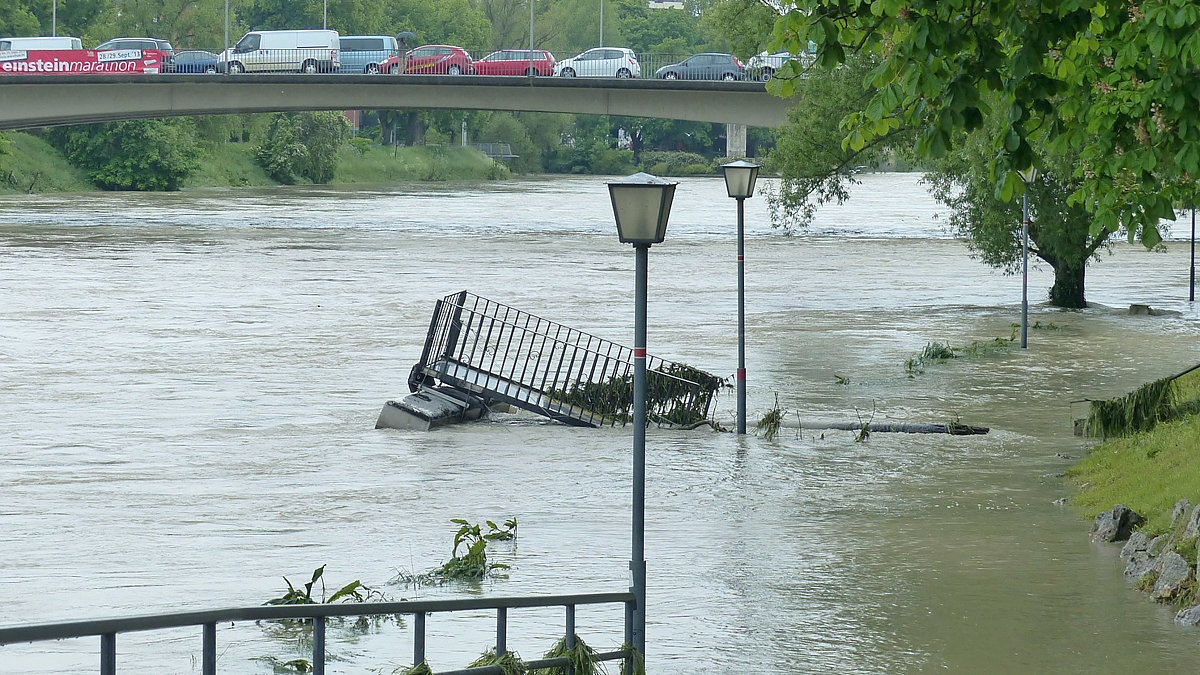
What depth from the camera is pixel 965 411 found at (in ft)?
69.7

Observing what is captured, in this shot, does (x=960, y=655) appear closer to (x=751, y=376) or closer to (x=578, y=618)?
(x=578, y=618)

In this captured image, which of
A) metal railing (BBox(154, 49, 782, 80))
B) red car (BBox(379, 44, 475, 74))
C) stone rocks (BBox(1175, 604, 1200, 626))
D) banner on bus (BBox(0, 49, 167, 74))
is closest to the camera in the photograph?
stone rocks (BBox(1175, 604, 1200, 626))

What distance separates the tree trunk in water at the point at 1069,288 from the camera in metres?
35.0

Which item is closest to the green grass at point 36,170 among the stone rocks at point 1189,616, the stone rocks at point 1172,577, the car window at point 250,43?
the car window at point 250,43

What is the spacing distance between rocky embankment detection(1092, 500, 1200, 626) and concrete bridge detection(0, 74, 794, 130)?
144 feet

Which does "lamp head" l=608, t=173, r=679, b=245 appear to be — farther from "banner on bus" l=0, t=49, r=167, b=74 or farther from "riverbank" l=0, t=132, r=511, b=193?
"riverbank" l=0, t=132, r=511, b=193

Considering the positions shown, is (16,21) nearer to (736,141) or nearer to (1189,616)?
(736,141)

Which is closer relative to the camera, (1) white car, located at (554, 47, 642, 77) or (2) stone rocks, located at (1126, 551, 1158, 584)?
(2) stone rocks, located at (1126, 551, 1158, 584)

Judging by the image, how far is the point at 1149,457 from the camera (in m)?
15.1

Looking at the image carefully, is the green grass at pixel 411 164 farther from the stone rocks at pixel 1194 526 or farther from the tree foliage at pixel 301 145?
the stone rocks at pixel 1194 526

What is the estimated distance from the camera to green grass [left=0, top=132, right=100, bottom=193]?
274 ft

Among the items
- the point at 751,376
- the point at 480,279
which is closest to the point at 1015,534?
the point at 751,376

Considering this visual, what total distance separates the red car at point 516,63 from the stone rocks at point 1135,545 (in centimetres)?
5228

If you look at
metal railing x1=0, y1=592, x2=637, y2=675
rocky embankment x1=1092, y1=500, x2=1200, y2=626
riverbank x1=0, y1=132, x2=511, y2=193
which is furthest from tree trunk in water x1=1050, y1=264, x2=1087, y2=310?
riverbank x1=0, y1=132, x2=511, y2=193
